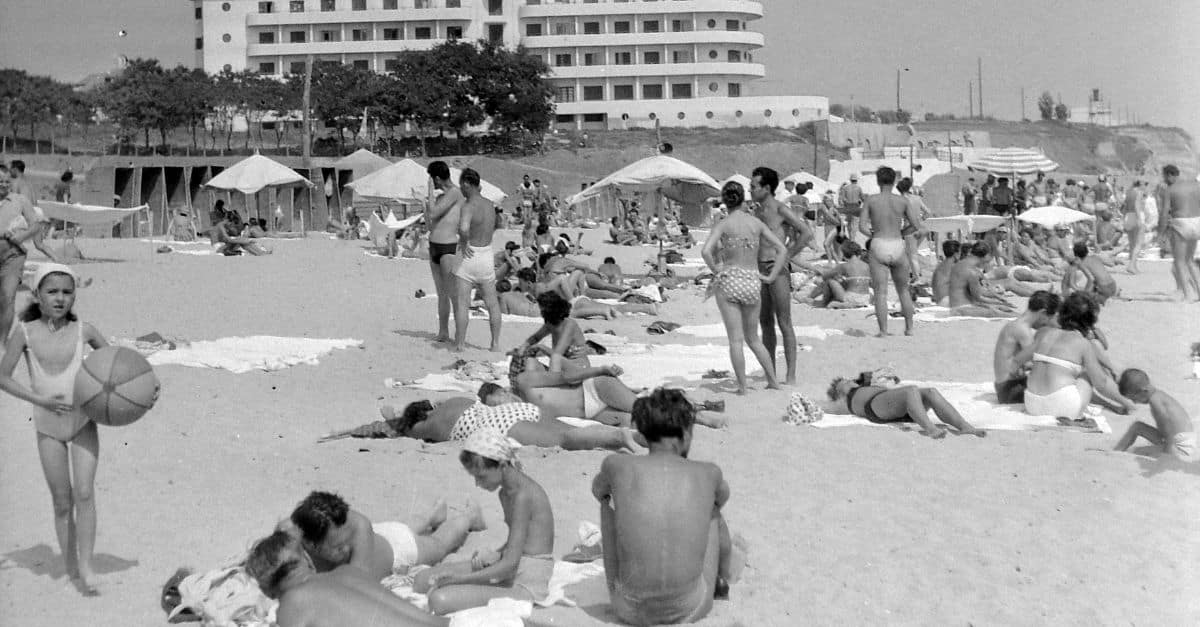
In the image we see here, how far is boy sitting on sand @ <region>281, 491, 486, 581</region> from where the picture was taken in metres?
4.27

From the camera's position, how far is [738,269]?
8.77m

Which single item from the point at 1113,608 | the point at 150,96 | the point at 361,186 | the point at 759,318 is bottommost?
the point at 1113,608

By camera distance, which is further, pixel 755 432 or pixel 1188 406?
pixel 1188 406

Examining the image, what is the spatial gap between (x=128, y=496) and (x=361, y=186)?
58.0ft

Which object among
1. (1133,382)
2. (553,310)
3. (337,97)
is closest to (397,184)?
(553,310)

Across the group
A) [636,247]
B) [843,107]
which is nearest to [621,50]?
[843,107]

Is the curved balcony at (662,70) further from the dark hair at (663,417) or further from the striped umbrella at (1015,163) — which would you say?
the dark hair at (663,417)

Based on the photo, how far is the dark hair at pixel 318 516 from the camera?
4250mm

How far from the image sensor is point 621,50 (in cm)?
7856

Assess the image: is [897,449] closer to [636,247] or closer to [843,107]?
[636,247]

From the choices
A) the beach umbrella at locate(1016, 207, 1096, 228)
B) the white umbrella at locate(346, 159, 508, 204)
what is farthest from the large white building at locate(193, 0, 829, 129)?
the beach umbrella at locate(1016, 207, 1096, 228)

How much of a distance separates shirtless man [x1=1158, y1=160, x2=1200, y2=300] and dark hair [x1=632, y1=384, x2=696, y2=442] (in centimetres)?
1093

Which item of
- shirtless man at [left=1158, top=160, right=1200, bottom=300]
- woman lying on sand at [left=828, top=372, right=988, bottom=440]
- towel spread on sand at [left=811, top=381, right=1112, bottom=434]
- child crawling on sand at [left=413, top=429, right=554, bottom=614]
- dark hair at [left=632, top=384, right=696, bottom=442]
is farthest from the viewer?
shirtless man at [left=1158, top=160, right=1200, bottom=300]

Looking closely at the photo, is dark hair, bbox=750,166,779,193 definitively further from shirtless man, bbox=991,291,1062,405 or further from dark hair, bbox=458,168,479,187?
dark hair, bbox=458,168,479,187
